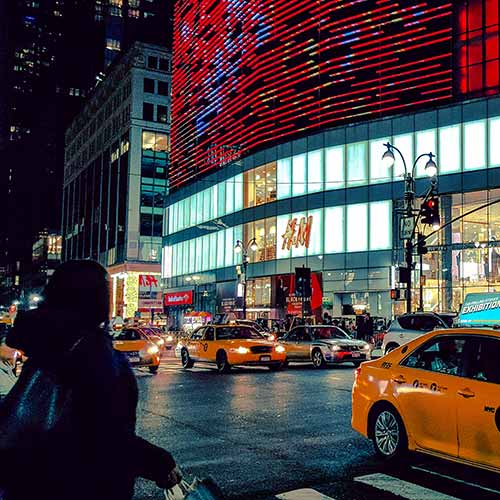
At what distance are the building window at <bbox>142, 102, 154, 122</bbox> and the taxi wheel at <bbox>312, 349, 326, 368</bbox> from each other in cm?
6732

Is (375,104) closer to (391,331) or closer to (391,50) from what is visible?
(391,50)

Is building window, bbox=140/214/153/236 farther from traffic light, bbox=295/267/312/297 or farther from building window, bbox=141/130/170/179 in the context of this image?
traffic light, bbox=295/267/312/297

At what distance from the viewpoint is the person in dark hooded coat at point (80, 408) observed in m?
2.20

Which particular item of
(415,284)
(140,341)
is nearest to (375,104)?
(415,284)

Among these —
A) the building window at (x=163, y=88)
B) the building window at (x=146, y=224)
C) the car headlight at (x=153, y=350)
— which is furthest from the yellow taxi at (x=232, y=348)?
the building window at (x=163, y=88)

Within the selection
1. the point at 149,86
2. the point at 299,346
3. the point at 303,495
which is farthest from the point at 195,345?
the point at 149,86

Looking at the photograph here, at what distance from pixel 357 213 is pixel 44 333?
42.4m

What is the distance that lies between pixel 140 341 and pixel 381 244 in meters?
24.7

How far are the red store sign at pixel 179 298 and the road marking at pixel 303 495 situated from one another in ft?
183

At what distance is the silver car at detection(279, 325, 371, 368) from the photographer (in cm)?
2219

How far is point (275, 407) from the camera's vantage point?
12.3m

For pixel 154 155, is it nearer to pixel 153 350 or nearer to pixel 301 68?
pixel 301 68

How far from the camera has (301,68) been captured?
4872 centimetres

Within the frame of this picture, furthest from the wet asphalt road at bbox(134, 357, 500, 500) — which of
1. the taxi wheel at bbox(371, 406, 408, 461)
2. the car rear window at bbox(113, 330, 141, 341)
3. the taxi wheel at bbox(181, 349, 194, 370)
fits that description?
the taxi wheel at bbox(181, 349, 194, 370)
